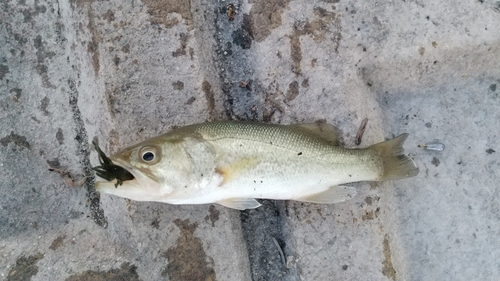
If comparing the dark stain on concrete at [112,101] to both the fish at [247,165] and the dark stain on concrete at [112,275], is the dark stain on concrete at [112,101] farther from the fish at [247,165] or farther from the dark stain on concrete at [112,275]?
the dark stain on concrete at [112,275]

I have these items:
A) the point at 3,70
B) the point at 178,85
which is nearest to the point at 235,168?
the point at 178,85

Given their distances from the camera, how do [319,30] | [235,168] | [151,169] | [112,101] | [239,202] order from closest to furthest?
[151,169] < [235,168] < [239,202] < [112,101] < [319,30]

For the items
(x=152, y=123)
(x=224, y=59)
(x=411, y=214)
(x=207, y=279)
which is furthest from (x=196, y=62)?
(x=411, y=214)

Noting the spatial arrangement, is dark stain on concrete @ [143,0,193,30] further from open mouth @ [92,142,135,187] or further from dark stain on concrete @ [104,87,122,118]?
open mouth @ [92,142,135,187]

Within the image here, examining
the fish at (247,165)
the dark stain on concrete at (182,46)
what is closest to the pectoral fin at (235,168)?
the fish at (247,165)

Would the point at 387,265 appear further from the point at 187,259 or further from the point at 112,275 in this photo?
the point at 112,275

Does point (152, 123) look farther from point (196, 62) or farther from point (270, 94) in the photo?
point (270, 94)
